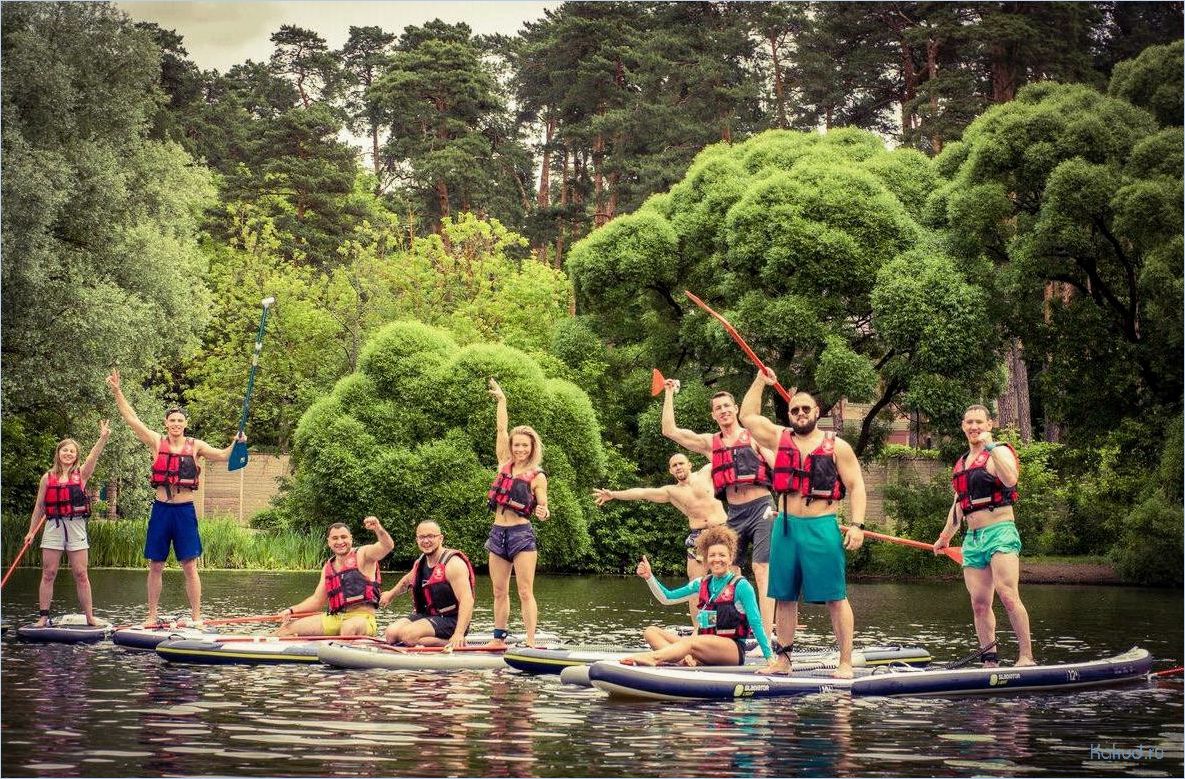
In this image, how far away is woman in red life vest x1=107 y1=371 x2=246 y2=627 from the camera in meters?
16.4

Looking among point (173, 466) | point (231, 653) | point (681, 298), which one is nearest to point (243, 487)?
point (681, 298)

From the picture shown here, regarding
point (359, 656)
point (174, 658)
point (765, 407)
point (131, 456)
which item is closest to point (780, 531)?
point (359, 656)

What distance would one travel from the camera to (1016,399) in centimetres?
4238

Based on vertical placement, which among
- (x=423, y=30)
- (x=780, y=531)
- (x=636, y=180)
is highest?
(x=423, y=30)

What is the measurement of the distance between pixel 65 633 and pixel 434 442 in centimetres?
1822

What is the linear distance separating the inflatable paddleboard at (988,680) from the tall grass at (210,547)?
21864 millimetres

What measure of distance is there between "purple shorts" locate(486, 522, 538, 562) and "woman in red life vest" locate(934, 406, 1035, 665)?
3.63 metres

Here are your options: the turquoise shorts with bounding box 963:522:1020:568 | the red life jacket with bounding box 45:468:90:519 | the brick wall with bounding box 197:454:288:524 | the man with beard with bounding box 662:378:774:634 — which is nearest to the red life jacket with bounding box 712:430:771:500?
the man with beard with bounding box 662:378:774:634

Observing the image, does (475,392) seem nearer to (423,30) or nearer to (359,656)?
(359,656)

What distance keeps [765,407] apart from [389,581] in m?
10.5

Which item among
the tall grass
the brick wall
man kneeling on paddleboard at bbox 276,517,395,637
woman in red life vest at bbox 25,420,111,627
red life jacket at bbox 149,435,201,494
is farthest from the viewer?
the brick wall

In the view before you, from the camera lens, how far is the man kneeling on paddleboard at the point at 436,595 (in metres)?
14.8

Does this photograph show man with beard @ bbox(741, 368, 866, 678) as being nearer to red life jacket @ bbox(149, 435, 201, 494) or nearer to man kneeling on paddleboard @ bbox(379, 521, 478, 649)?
man kneeling on paddleboard @ bbox(379, 521, 478, 649)

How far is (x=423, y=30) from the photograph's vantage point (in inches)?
2400
